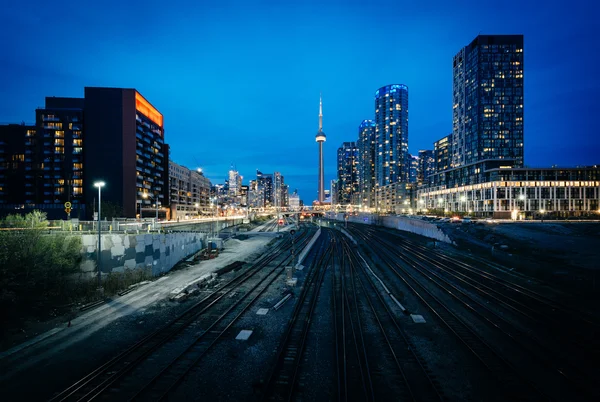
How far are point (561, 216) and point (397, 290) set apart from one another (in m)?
108

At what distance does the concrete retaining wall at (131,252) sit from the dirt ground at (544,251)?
117ft

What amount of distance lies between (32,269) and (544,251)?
5351cm

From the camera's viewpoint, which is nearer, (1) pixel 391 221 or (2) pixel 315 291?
(2) pixel 315 291

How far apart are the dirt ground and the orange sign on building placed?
107m

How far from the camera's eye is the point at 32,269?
18.4 m

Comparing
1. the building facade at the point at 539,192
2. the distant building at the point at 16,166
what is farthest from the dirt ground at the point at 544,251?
the distant building at the point at 16,166

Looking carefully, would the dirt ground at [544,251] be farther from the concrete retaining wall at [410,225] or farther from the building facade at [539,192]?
the building facade at [539,192]

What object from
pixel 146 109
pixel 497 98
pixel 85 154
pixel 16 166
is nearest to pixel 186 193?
pixel 146 109

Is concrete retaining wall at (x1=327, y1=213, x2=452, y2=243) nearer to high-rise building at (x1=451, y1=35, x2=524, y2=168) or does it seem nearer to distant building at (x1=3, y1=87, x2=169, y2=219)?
high-rise building at (x1=451, y1=35, x2=524, y2=168)

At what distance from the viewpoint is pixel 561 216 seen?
96.5 meters

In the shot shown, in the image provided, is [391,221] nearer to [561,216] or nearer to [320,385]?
[561,216]

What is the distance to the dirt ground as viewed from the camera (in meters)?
25.8

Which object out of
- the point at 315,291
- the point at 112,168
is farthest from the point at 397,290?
the point at 112,168

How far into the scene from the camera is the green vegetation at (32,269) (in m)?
16.9
